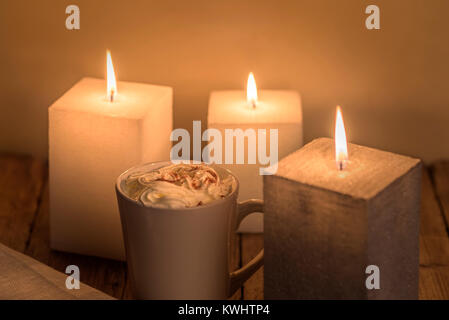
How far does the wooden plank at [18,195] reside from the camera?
0.97 metres

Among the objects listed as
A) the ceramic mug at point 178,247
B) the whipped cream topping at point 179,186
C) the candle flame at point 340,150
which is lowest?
the ceramic mug at point 178,247

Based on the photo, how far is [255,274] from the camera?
2.89 ft

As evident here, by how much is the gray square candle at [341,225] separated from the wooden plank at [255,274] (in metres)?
0.13

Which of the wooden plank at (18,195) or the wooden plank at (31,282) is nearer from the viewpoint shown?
the wooden plank at (31,282)

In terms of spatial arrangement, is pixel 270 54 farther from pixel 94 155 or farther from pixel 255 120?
pixel 94 155

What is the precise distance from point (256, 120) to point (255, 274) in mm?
197

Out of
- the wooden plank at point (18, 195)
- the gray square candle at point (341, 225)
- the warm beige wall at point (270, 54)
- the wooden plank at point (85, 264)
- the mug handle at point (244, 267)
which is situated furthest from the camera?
the warm beige wall at point (270, 54)

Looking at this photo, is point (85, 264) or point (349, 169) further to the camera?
point (85, 264)

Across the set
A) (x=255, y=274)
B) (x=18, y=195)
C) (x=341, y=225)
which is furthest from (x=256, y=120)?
(x=18, y=195)

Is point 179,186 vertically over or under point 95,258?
over

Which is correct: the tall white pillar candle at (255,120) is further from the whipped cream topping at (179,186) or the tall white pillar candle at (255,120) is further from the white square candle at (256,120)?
the whipped cream topping at (179,186)

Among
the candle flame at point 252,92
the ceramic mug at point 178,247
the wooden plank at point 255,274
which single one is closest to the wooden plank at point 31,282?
the ceramic mug at point 178,247

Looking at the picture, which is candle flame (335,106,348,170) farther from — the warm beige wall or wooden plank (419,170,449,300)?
the warm beige wall
